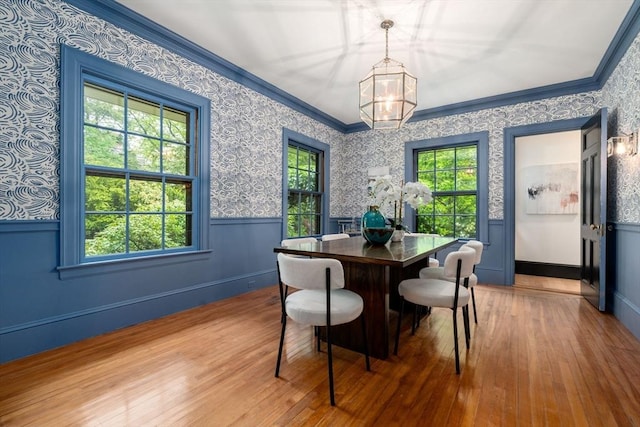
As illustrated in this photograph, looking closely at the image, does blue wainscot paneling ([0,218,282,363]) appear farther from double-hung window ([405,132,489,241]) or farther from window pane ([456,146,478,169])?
window pane ([456,146,478,169])

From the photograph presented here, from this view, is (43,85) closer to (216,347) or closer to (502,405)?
(216,347)

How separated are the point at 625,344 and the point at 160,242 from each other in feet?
14.0

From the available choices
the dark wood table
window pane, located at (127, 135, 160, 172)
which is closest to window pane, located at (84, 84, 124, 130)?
window pane, located at (127, 135, 160, 172)

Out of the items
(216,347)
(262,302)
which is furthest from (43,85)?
(262,302)

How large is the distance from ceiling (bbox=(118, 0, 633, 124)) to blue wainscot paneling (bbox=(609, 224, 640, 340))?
1.97m

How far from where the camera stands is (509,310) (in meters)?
3.16

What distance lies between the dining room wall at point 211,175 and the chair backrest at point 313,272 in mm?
1903

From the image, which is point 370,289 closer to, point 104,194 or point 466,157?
point 104,194

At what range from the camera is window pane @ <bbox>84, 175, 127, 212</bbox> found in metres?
2.45

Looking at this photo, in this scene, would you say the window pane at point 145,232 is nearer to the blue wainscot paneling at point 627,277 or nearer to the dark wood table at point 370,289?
the dark wood table at point 370,289

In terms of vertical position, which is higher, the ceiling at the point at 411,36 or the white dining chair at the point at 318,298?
the ceiling at the point at 411,36

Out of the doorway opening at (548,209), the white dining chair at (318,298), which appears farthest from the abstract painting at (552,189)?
the white dining chair at (318,298)

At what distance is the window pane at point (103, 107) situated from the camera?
245 centimetres

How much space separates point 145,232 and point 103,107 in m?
1.19
